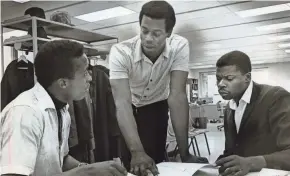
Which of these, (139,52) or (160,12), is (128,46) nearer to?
(139,52)

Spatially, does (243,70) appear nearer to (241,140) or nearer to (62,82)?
(241,140)

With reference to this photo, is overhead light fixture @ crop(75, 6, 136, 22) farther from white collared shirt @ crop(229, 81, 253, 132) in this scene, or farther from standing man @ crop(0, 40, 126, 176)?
standing man @ crop(0, 40, 126, 176)

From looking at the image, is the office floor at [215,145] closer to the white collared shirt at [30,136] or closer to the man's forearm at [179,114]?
the man's forearm at [179,114]

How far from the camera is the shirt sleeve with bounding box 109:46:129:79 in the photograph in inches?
35.4

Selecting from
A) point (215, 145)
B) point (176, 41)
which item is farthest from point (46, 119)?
point (215, 145)

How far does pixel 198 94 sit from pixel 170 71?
1.87m

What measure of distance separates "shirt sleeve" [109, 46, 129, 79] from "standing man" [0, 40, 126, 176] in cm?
22

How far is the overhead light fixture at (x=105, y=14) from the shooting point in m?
2.62

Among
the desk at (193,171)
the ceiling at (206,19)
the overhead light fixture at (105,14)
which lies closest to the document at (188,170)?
the desk at (193,171)

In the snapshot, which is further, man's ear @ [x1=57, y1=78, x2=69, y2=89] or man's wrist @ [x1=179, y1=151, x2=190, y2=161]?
man's wrist @ [x1=179, y1=151, x2=190, y2=161]

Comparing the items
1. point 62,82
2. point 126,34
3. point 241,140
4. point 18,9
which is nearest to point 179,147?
point 241,140

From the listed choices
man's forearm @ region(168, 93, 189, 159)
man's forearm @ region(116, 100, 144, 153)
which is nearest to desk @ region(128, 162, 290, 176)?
man's forearm @ region(116, 100, 144, 153)

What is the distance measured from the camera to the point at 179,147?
89 centimetres

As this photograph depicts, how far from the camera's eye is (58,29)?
1559mm
